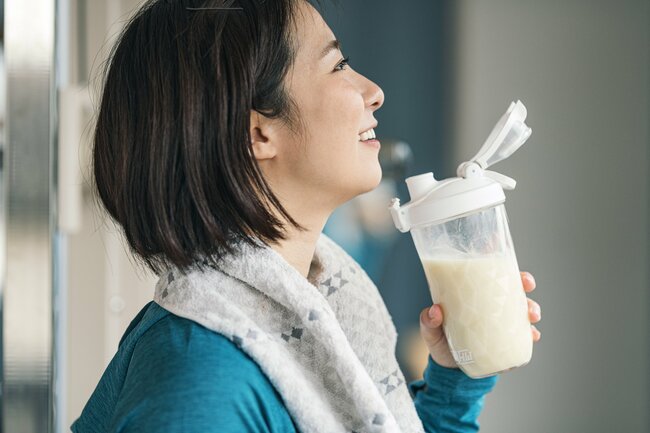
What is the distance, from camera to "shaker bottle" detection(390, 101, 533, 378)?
0.78 meters

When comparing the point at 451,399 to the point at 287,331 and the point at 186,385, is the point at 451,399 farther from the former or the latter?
the point at 186,385

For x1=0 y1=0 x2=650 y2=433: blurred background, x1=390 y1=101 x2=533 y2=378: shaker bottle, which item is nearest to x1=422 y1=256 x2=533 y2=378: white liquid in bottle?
x1=390 y1=101 x2=533 y2=378: shaker bottle

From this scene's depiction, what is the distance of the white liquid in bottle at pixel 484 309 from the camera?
798 mm

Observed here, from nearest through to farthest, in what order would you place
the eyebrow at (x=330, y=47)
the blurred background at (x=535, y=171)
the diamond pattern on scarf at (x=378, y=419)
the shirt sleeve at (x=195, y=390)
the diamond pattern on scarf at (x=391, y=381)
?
the shirt sleeve at (x=195, y=390), the diamond pattern on scarf at (x=378, y=419), the eyebrow at (x=330, y=47), the diamond pattern on scarf at (x=391, y=381), the blurred background at (x=535, y=171)

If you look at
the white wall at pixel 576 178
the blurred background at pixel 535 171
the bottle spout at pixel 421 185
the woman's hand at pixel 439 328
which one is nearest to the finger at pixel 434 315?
the woman's hand at pixel 439 328

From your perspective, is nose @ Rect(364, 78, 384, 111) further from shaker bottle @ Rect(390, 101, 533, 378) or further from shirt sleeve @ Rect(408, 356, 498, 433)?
shirt sleeve @ Rect(408, 356, 498, 433)

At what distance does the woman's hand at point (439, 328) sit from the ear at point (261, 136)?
9.4 inches

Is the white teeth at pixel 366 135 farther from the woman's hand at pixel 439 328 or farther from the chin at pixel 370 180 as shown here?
the woman's hand at pixel 439 328

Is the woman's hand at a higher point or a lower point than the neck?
lower

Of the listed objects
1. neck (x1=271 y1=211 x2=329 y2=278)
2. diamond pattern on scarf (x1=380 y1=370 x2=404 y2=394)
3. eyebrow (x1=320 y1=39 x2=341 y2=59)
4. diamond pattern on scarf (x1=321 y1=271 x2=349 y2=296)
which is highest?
eyebrow (x1=320 y1=39 x2=341 y2=59)

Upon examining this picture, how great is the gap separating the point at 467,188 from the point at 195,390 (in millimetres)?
328

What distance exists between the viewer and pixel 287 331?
74 cm

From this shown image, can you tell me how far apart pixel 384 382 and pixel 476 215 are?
0.25 meters

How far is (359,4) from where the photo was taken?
1823 millimetres
